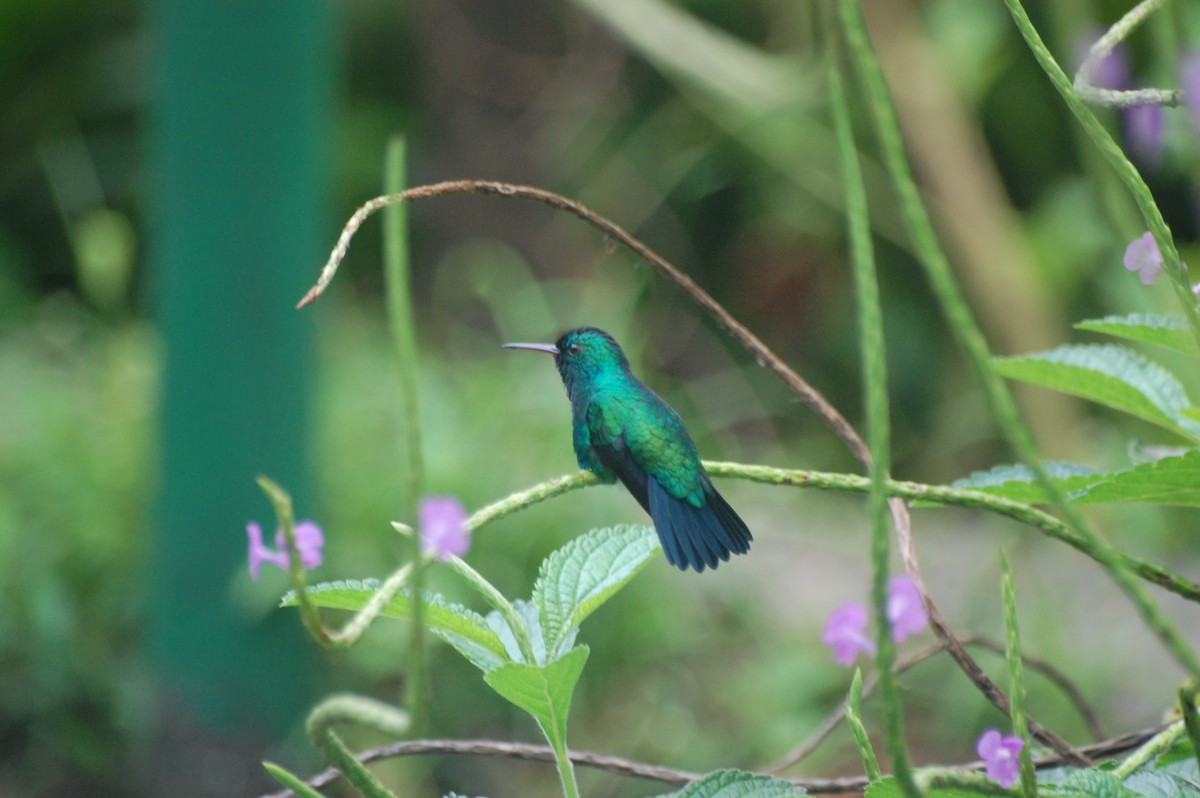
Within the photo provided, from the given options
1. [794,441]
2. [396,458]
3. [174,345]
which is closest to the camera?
[174,345]

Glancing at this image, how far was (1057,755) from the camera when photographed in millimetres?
582

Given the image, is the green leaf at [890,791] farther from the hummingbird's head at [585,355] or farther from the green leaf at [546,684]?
the hummingbird's head at [585,355]

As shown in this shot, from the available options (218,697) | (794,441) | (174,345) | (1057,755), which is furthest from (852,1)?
(794,441)

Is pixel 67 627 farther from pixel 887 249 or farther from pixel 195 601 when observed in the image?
pixel 887 249

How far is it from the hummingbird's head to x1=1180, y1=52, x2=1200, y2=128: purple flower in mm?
281

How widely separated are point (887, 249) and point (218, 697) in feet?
9.29

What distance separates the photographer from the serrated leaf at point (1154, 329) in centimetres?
54

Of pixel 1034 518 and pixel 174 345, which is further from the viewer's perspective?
pixel 174 345

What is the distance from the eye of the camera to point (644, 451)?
0.56 meters

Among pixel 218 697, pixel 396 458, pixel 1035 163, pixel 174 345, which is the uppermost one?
pixel 1035 163

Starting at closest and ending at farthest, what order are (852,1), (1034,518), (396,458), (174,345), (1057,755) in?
(852,1) < (1034,518) < (1057,755) < (174,345) < (396,458)

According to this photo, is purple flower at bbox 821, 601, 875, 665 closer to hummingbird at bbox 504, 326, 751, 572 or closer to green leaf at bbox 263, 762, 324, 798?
hummingbird at bbox 504, 326, 751, 572

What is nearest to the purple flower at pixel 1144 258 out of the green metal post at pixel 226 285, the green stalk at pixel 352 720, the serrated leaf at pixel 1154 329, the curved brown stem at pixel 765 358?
the serrated leaf at pixel 1154 329

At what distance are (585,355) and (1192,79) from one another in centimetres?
36
